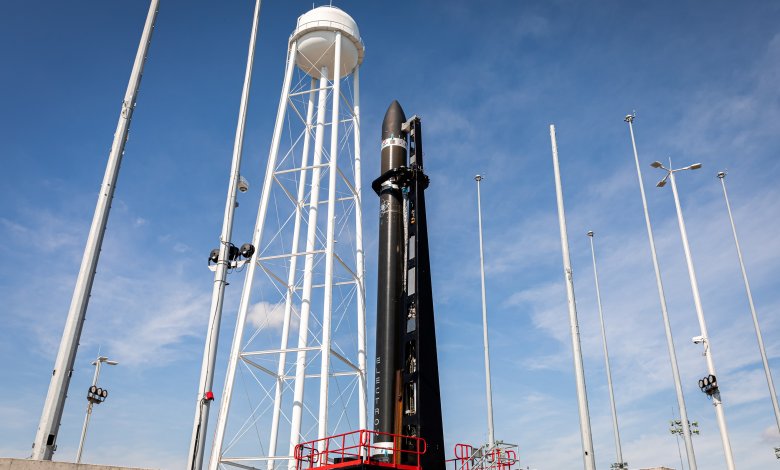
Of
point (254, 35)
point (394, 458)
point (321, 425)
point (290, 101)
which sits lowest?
point (394, 458)

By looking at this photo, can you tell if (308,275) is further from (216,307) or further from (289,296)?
(216,307)

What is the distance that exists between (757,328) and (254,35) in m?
27.3

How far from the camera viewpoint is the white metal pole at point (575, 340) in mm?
17652

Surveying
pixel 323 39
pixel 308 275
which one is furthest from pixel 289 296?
pixel 323 39

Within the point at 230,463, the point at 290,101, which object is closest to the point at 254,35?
the point at 290,101

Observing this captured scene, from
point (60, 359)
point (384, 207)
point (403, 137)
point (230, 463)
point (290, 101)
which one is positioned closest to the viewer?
point (60, 359)

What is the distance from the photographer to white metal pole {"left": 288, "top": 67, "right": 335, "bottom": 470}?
2427cm

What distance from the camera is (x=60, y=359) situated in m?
12.5

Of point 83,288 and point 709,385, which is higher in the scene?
point 709,385

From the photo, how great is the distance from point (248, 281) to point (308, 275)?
266cm

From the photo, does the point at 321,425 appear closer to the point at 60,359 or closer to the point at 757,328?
the point at 60,359

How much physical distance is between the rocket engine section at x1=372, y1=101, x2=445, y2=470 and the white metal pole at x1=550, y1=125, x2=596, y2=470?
14.4 ft

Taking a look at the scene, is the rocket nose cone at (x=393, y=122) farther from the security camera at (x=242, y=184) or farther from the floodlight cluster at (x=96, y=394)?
the floodlight cluster at (x=96, y=394)

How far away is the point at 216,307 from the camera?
14.6 m
